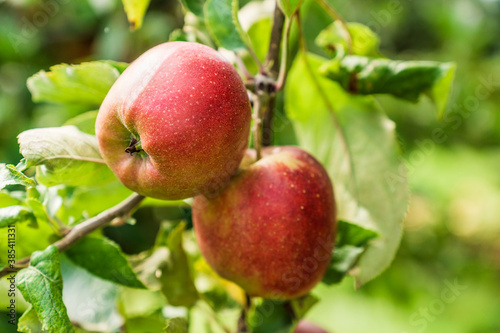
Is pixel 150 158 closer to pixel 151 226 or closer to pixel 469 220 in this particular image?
pixel 151 226

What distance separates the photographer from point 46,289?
0.60 meters

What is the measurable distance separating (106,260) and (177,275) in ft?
0.62

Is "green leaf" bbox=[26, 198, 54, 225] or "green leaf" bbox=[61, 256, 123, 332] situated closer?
"green leaf" bbox=[26, 198, 54, 225]

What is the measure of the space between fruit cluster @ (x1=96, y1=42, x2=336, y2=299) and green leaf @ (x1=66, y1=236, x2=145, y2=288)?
0.37 feet

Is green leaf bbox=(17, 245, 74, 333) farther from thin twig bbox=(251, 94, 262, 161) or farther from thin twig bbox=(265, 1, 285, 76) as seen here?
thin twig bbox=(265, 1, 285, 76)

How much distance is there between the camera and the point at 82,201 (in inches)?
34.0

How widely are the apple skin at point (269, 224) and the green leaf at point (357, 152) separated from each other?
0.43 ft

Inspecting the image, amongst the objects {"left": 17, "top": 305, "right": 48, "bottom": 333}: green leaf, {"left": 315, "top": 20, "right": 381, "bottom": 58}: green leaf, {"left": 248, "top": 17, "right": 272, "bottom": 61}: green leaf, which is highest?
{"left": 248, "top": 17, "right": 272, "bottom": 61}: green leaf

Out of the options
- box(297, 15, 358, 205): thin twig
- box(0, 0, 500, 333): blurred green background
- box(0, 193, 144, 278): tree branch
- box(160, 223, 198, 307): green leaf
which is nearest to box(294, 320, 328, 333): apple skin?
box(160, 223, 198, 307): green leaf

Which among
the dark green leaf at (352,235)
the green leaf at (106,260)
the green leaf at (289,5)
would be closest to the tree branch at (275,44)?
the green leaf at (289,5)

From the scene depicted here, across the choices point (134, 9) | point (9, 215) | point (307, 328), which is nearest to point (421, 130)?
point (307, 328)

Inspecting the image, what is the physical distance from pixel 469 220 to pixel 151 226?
1516mm

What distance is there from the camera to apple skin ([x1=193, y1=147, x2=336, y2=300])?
67cm

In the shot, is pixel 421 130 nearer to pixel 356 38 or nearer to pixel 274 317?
pixel 356 38
